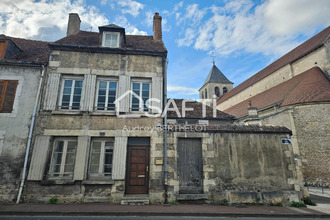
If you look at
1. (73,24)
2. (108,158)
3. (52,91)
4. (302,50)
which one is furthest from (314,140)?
(73,24)

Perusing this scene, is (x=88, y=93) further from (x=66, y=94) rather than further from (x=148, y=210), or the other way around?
(x=148, y=210)

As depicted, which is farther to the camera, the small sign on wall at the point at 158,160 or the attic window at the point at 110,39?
the attic window at the point at 110,39

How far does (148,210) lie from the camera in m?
5.17

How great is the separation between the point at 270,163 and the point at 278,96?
12251mm

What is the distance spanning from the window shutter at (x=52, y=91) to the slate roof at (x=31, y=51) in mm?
753

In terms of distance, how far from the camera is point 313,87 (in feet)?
44.1

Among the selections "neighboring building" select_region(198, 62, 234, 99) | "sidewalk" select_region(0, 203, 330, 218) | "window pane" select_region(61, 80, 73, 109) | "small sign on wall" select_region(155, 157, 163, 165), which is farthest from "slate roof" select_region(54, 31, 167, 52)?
"neighboring building" select_region(198, 62, 234, 99)

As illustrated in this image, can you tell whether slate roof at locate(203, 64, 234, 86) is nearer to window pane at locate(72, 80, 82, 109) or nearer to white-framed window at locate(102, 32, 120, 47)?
white-framed window at locate(102, 32, 120, 47)

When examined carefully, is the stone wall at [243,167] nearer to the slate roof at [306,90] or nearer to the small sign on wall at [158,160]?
the small sign on wall at [158,160]

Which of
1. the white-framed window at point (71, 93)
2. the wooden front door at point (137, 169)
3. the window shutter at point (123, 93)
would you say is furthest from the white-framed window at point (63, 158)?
the window shutter at point (123, 93)

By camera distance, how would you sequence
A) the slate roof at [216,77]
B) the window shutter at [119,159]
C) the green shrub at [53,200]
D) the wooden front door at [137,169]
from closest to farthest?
the green shrub at [53,200], the window shutter at [119,159], the wooden front door at [137,169], the slate roof at [216,77]

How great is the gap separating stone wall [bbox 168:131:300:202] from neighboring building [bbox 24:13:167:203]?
48.3 inches

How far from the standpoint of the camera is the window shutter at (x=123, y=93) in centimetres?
678

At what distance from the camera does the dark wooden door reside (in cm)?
625
